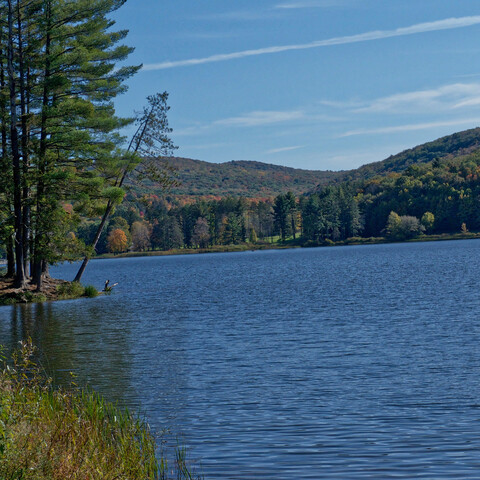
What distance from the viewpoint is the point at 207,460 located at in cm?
991

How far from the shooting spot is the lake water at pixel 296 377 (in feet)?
32.8

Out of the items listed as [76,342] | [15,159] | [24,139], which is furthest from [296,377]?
[24,139]

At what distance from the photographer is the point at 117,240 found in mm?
190875

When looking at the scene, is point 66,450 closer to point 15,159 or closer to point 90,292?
point 15,159

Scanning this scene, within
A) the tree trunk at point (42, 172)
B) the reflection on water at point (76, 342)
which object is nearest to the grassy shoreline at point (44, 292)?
the reflection on water at point (76, 342)

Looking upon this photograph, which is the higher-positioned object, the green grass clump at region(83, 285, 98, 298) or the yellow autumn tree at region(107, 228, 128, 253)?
the yellow autumn tree at region(107, 228, 128, 253)

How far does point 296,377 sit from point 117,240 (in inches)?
7068

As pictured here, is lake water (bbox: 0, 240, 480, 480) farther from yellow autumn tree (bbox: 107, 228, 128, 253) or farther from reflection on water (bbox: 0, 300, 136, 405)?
yellow autumn tree (bbox: 107, 228, 128, 253)

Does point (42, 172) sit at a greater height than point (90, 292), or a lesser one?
greater

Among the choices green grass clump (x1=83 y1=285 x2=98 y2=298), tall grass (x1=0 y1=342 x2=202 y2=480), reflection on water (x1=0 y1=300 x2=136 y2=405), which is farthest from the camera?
green grass clump (x1=83 y1=285 x2=98 y2=298)

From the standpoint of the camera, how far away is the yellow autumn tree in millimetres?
190750

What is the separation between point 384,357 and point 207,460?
351 inches

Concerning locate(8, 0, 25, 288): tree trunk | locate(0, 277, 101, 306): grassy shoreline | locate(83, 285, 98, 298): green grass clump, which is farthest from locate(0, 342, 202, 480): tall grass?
locate(83, 285, 98, 298): green grass clump

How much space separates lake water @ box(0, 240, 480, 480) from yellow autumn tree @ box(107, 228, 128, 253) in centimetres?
15897
